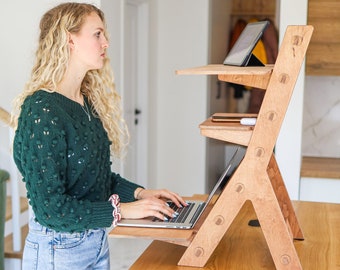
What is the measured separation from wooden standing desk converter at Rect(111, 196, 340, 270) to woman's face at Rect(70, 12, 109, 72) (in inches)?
23.1

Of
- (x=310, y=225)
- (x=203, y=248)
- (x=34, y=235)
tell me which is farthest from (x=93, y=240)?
(x=310, y=225)

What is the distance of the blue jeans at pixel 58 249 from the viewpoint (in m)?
1.81

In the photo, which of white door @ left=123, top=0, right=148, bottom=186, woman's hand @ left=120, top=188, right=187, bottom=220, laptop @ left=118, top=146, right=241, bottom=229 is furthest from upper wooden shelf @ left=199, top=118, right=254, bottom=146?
white door @ left=123, top=0, right=148, bottom=186

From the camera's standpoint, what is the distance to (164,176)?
5691 millimetres

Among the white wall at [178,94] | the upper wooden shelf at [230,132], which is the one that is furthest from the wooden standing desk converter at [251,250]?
the white wall at [178,94]

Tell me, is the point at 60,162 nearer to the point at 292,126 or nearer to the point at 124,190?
the point at 124,190

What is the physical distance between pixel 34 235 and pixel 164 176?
12.7ft

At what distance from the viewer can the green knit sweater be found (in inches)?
65.4

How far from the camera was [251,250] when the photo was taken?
1908mm

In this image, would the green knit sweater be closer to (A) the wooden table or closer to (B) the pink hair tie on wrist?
(B) the pink hair tie on wrist

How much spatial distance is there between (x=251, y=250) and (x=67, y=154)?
65 centimetres

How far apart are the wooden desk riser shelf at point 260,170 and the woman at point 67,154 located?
0.15 m

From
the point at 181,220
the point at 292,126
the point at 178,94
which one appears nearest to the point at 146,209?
the point at 181,220

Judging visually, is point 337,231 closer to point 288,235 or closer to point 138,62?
point 288,235
